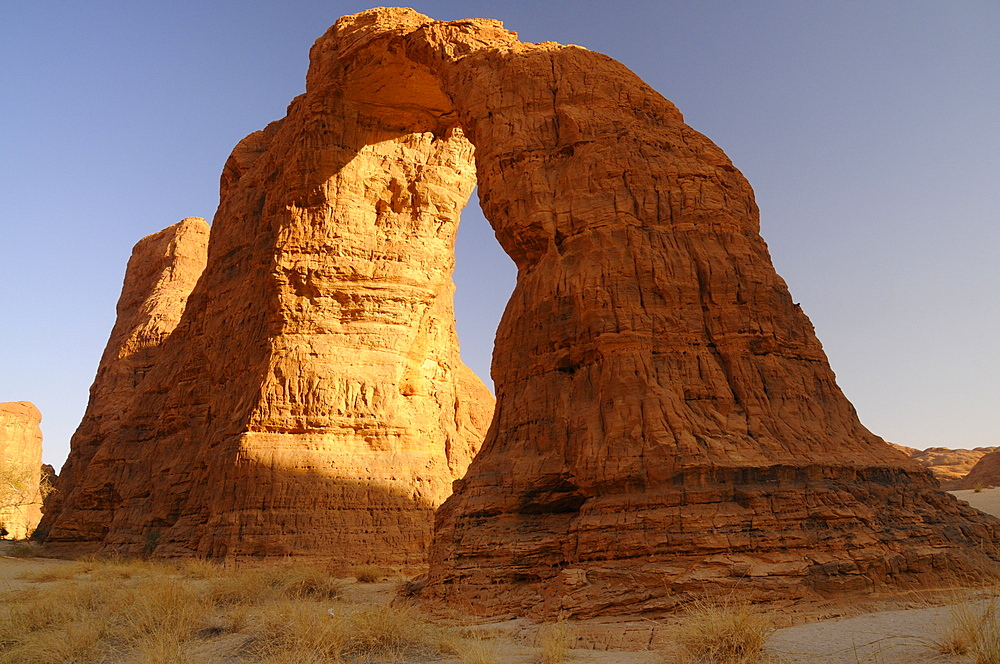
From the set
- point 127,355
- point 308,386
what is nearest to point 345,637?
point 308,386

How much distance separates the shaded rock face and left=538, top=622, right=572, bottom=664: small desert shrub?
861 cm

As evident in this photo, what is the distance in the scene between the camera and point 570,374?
9.08m

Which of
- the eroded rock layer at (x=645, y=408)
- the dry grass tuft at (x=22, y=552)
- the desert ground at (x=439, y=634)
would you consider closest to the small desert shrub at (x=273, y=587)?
the desert ground at (x=439, y=634)

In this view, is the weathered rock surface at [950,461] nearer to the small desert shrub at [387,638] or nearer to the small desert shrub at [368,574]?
the small desert shrub at [368,574]

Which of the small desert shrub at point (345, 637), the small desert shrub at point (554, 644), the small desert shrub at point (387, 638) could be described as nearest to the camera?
the small desert shrub at point (554, 644)

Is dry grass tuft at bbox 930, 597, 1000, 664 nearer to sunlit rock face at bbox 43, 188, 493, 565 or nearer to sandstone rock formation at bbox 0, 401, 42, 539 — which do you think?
sunlit rock face at bbox 43, 188, 493, 565

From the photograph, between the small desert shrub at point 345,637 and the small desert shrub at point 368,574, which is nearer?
the small desert shrub at point 345,637

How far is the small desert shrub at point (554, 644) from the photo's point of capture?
554cm

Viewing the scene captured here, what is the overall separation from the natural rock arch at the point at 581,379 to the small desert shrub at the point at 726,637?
1179mm

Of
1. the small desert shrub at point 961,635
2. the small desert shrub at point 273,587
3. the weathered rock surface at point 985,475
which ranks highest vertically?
the weathered rock surface at point 985,475

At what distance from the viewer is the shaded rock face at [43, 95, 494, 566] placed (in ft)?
48.4

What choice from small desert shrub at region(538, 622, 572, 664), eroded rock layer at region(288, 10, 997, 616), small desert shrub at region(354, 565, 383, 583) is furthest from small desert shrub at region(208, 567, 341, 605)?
small desert shrub at region(538, 622, 572, 664)

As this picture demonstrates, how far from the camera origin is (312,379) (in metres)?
15.7

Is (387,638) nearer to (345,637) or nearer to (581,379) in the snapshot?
(345,637)
